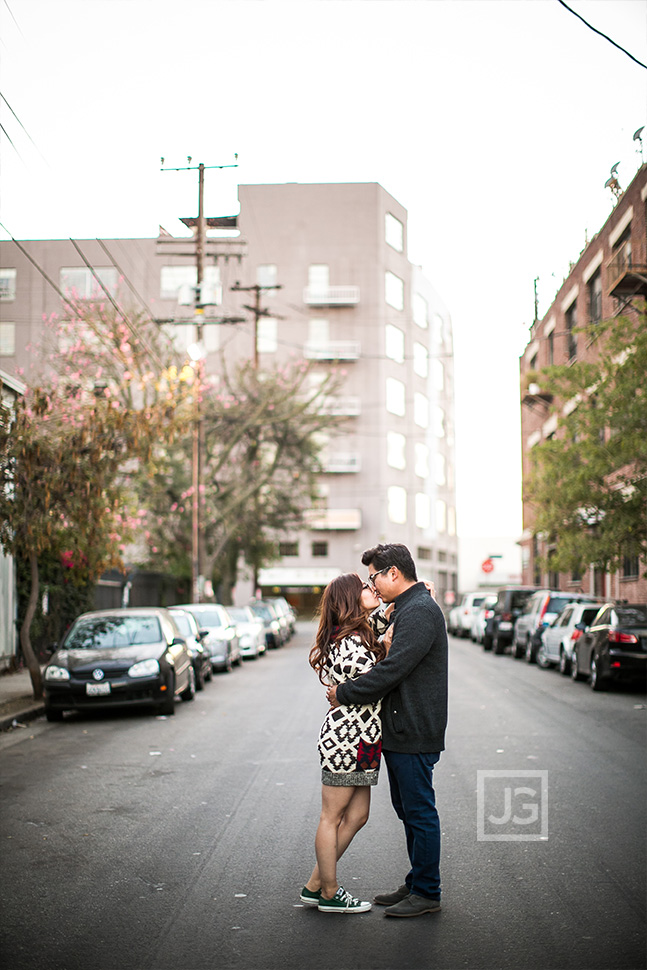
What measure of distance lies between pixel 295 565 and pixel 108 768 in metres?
59.9

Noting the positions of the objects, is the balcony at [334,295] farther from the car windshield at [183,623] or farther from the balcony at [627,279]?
the car windshield at [183,623]

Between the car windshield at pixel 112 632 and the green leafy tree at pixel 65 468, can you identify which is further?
the car windshield at pixel 112 632

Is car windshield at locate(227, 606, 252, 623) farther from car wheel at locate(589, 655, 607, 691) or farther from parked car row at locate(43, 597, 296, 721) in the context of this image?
car wheel at locate(589, 655, 607, 691)

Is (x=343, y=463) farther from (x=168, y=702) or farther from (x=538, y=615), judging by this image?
(x=168, y=702)

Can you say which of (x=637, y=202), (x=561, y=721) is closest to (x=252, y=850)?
(x=561, y=721)

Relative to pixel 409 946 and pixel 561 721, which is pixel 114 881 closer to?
pixel 409 946

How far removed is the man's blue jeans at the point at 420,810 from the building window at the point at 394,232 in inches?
2628

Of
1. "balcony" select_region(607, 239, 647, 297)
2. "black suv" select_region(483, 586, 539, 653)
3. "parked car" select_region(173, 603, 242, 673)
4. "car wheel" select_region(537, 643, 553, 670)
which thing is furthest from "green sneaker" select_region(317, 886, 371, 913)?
"black suv" select_region(483, 586, 539, 653)

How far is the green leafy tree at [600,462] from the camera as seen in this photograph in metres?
20.4

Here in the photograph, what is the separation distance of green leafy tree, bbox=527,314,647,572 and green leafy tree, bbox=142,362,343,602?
12.7 meters

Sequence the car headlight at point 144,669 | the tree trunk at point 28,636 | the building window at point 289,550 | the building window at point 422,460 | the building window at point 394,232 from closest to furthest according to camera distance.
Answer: the car headlight at point 144,669, the tree trunk at point 28,636, the building window at point 289,550, the building window at point 394,232, the building window at point 422,460

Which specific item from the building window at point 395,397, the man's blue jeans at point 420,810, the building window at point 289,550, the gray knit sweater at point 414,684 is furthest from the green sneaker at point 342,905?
the building window at point 395,397

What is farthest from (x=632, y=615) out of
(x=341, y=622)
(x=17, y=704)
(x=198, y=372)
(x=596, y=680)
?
(x=198, y=372)

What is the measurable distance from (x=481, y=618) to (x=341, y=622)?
32.4 metres
